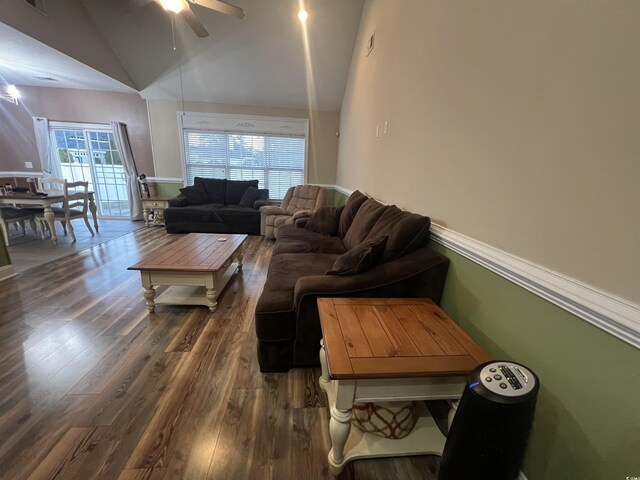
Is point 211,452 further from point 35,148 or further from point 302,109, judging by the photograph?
point 35,148

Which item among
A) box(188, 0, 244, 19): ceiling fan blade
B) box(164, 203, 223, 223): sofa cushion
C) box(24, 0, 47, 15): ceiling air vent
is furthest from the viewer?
box(164, 203, 223, 223): sofa cushion

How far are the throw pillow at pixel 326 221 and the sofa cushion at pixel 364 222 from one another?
0.52 m

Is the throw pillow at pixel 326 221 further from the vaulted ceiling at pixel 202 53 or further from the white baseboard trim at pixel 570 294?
the vaulted ceiling at pixel 202 53

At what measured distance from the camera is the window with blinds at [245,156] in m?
5.36

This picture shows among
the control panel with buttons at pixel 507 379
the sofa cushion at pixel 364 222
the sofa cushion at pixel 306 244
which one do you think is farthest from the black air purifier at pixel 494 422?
the sofa cushion at pixel 306 244

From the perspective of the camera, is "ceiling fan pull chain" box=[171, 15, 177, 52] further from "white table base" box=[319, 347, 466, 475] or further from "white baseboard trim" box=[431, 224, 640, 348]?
"white table base" box=[319, 347, 466, 475]

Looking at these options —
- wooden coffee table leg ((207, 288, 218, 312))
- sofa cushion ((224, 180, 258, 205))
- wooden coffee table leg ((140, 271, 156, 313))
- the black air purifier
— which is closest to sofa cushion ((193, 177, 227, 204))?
sofa cushion ((224, 180, 258, 205))

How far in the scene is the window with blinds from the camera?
5.36 meters

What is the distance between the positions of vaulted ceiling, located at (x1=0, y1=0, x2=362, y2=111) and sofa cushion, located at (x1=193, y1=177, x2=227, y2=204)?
5.12 ft

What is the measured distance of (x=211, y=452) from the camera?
3.73 feet

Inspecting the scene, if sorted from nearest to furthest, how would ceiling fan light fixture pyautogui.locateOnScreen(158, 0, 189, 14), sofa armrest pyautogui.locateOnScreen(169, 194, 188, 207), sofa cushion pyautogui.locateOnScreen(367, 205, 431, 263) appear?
1. sofa cushion pyautogui.locateOnScreen(367, 205, 431, 263)
2. ceiling fan light fixture pyautogui.locateOnScreen(158, 0, 189, 14)
3. sofa armrest pyautogui.locateOnScreen(169, 194, 188, 207)

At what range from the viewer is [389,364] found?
3.08ft

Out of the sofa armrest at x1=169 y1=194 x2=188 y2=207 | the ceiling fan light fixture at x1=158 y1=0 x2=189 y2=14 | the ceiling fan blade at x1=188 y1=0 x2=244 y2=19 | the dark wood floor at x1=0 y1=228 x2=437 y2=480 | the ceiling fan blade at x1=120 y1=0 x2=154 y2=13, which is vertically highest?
the ceiling fan blade at x1=120 y1=0 x2=154 y2=13

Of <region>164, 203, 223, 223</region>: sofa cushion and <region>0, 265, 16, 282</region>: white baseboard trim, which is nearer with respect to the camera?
<region>0, 265, 16, 282</region>: white baseboard trim
